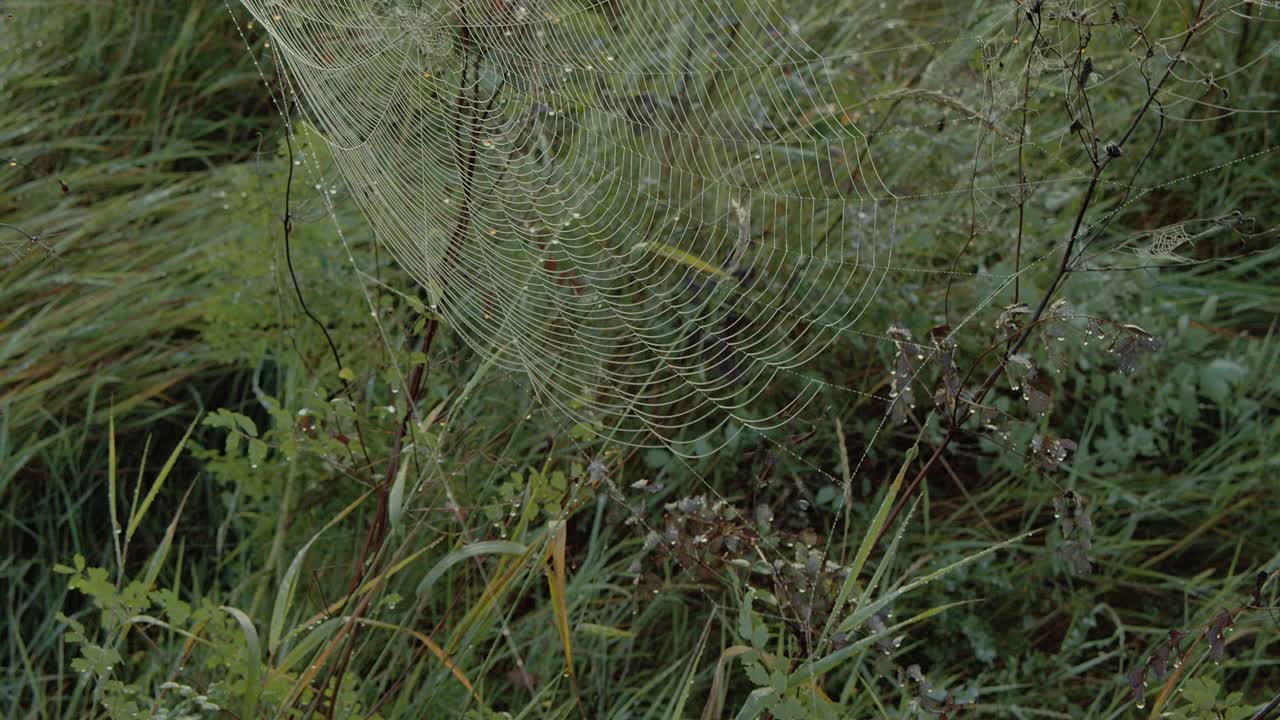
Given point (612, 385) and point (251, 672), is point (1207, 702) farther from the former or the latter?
point (251, 672)

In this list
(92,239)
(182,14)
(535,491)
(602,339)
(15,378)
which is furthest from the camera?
(182,14)

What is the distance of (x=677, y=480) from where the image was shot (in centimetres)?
274

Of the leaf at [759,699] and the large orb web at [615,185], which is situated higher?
the large orb web at [615,185]

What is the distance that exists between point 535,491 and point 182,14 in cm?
257

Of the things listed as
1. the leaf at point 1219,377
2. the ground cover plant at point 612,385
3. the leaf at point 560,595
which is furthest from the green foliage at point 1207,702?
the leaf at point 1219,377

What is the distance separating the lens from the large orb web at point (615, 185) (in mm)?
2697

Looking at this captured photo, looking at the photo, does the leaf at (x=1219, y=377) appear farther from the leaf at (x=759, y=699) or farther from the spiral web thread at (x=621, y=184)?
the leaf at (x=759, y=699)

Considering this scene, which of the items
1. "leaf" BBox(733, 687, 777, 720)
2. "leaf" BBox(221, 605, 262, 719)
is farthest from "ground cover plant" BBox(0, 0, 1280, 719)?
"leaf" BBox(733, 687, 777, 720)

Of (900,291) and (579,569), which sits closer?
(579,569)

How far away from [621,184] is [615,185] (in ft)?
0.07

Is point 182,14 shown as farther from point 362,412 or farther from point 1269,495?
point 1269,495

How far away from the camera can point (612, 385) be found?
247 cm

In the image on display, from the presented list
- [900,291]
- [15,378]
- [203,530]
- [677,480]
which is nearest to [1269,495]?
[900,291]

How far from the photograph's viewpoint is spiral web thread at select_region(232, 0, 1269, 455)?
2.69 metres
